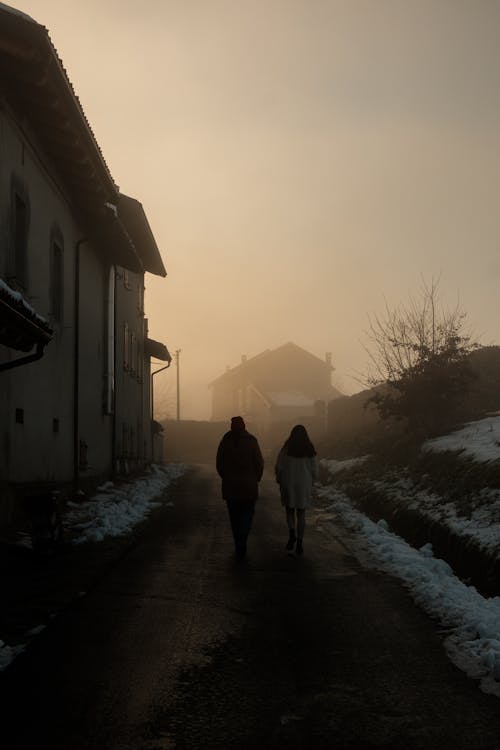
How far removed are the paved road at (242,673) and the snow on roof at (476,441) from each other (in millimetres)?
6549

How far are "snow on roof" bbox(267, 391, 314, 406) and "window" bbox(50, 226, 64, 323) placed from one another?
198 ft

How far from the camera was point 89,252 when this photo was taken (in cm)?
1950

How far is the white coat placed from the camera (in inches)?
467

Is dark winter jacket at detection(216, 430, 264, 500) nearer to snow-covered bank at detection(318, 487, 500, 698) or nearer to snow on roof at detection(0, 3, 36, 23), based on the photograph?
snow-covered bank at detection(318, 487, 500, 698)

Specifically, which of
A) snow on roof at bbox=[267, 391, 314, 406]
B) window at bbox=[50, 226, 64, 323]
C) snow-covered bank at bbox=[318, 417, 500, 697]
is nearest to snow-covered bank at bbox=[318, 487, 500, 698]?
snow-covered bank at bbox=[318, 417, 500, 697]

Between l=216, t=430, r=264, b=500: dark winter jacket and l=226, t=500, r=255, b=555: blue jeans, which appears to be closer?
l=226, t=500, r=255, b=555: blue jeans

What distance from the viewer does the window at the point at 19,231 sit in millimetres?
12328

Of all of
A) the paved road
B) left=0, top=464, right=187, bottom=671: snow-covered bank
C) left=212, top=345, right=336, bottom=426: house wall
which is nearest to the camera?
the paved road

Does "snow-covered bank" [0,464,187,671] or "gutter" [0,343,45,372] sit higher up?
"gutter" [0,343,45,372]

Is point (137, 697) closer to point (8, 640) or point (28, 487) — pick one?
point (8, 640)

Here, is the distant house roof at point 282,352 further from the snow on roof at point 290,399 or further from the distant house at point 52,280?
the distant house at point 52,280

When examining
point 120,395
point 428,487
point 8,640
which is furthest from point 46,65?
point 120,395

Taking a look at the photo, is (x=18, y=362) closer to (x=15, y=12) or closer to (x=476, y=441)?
(x=15, y=12)

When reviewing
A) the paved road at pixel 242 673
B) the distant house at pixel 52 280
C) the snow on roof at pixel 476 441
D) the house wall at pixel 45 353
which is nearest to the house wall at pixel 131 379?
the distant house at pixel 52 280
